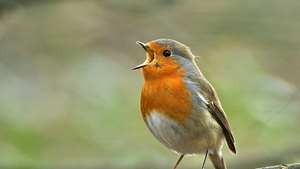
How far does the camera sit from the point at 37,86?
9.20 m

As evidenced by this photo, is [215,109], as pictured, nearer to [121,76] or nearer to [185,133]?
[185,133]

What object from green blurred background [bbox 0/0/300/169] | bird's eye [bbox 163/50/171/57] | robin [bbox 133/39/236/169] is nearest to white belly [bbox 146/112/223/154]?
robin [bbox 133/39/236/169]

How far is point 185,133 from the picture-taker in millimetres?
6062

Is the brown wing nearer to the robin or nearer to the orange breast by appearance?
the robin

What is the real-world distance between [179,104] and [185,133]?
22 cm

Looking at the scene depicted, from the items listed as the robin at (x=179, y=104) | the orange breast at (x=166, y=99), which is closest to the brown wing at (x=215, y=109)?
the robin at (x=179, y=104)

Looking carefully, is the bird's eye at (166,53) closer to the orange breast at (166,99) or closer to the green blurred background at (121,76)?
the orange breast at (166,99)

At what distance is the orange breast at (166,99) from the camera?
19.7 feet

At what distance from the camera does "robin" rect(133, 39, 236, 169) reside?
6.02 meters

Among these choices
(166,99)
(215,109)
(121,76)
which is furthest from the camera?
(121,76)

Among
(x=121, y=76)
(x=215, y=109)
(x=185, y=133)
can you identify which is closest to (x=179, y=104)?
(x=185, y=133)

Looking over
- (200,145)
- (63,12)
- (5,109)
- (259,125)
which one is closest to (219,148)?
(200,145)

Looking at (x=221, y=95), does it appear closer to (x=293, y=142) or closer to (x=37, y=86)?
(x=293, y=142)

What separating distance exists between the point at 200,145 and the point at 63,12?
3167 millimetres
